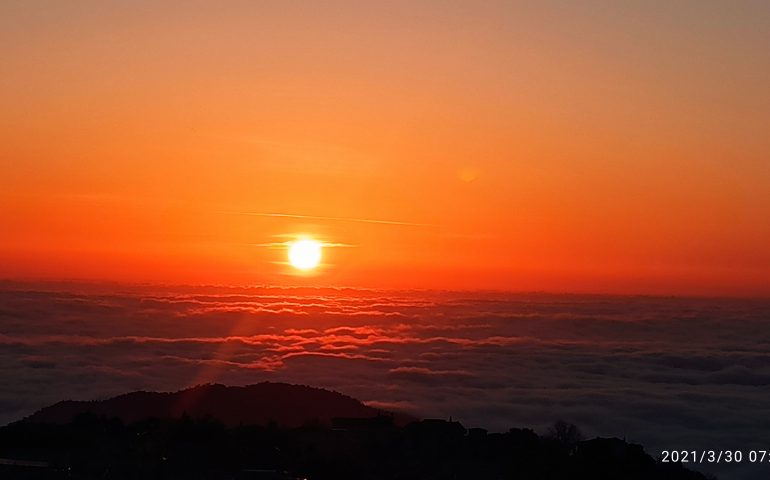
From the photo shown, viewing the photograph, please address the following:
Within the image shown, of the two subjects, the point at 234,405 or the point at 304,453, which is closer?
the point at 304,453

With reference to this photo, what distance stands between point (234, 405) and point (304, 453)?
2443 centimetres

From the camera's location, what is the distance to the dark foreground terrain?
17500mm

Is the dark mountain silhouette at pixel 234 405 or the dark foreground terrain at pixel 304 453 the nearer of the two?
the dark foreground terrain at pixel 304 453

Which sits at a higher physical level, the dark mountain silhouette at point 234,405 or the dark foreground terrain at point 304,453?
the dark foreground terrain at point 304,453

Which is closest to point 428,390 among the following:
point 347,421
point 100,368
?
point 100,368

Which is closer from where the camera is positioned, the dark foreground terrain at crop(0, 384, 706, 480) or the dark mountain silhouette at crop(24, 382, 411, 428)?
the dark foreground terrain at crop(0, 384, 706, 480)

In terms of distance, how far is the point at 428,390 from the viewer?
6619 cm

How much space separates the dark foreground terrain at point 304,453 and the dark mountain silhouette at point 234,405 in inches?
647

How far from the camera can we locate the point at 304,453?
1908cm

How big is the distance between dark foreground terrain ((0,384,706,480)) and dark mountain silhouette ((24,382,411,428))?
16.4 meters

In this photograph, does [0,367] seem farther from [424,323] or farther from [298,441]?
[424,323]

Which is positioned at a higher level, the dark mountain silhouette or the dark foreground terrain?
the dark foreground terrain

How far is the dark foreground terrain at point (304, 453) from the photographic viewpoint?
689 inches

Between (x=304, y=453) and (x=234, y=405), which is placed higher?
(x=304, y=453)
